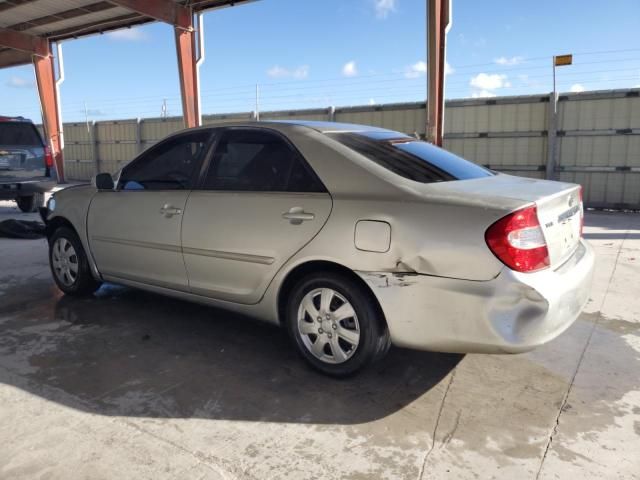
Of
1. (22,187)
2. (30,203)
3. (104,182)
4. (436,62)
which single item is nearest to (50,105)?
(30,203)

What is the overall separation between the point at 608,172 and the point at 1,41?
19.7m

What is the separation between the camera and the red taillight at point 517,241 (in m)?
2.49

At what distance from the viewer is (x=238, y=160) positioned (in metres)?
3.56

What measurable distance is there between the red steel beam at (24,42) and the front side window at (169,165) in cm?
1802

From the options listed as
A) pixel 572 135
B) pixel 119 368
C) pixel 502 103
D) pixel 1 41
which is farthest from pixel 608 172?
pixel 1 41

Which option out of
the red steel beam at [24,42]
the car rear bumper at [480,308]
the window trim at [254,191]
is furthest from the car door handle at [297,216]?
the red steel beam at [24,42]

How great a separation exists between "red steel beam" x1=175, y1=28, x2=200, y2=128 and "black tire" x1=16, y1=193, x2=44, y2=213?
4926mm

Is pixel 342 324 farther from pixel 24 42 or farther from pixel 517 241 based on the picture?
pixel 24 42

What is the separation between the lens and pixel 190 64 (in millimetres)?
14531

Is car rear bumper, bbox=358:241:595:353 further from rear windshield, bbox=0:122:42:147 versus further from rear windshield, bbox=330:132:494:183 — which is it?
rear windshield, bbox=0:122:42:147

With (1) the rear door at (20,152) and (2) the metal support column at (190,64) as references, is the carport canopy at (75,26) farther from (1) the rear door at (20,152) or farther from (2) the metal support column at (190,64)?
(1) the rear door at (20,152)

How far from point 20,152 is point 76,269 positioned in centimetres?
660

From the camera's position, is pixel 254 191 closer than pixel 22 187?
Yes

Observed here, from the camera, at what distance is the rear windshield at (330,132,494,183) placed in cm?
306
